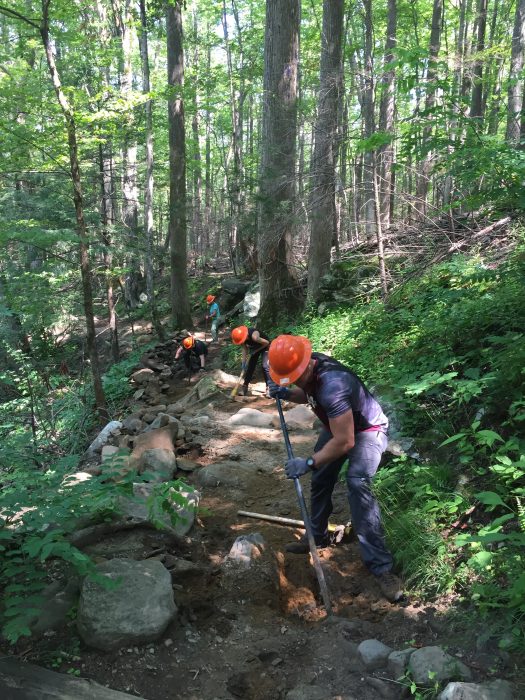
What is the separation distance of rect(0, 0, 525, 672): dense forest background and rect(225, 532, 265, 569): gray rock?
1053mm

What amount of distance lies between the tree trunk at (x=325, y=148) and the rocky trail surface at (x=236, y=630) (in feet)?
19.6

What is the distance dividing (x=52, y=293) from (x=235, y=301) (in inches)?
232

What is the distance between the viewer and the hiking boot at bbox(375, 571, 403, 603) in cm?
321

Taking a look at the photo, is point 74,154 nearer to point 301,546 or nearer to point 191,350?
point 191,350

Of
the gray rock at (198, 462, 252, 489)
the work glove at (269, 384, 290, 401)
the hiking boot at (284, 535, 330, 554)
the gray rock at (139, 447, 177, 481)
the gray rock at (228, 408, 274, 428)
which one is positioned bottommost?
the gray rock at (228, 408, 274, 428)

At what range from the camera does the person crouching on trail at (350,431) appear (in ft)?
10.8

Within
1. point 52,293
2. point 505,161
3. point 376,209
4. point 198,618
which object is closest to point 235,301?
point 52,293

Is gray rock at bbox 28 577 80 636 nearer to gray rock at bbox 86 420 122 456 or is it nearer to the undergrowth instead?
the undergrowth

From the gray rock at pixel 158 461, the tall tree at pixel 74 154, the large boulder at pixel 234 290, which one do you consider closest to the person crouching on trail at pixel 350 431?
the gray rock at pixel 158 461

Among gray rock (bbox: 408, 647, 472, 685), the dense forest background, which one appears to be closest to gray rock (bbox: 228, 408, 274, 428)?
the dense forest background

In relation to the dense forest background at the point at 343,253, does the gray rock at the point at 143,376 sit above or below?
below

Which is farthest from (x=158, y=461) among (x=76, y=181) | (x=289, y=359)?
(x=76, y=181)

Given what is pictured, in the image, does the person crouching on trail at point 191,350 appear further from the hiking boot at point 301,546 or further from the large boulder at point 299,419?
the hiking boot at point 301,546

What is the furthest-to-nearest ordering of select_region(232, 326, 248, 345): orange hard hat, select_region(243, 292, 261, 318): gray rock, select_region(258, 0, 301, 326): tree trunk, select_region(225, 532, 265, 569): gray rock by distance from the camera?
select_region(243, 292, 261, 318): gray rock, select_region(258, 0, 301, 326): tree trunk, select_region(232, 326, 248, 345): orange hard hat, select_region(225, 532, 265, 569): gray rock
